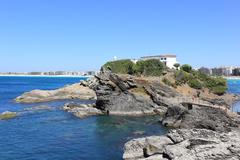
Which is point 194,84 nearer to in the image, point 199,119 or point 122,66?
point 122,66

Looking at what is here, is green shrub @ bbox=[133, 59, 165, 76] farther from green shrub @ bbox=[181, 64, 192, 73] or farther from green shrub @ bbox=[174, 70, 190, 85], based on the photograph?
green shrub @ bbox=[181, 64, 192, 73]

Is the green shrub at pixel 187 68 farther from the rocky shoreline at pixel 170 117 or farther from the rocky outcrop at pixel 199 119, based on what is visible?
the rocky outcrop at pixel 199 119

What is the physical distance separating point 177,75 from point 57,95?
4168 cm

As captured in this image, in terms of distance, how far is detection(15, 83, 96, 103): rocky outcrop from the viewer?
122 meters

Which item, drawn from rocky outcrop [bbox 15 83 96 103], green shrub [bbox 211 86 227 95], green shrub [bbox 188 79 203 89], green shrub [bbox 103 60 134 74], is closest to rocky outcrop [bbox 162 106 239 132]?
green shrub [bbox 188 79 203 89]

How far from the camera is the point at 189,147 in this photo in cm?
3647

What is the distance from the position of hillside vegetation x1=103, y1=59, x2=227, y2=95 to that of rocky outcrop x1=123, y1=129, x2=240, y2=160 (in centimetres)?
7190

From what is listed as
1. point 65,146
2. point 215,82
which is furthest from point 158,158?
point 215,82

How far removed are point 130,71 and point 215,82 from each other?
29.8 meters

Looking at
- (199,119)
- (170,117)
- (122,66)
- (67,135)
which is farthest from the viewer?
(122,66)

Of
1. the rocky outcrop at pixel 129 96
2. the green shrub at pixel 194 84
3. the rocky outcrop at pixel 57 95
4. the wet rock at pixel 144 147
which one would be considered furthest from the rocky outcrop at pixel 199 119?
the rocky outcrop at pixel 57 95

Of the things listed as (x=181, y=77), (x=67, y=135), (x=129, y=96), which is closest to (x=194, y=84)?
(x=181, y=77)

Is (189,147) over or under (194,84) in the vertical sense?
under

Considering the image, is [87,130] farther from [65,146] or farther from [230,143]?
[230,143]
